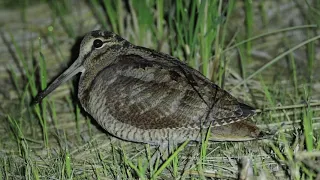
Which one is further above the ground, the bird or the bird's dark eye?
the bird's dark eye

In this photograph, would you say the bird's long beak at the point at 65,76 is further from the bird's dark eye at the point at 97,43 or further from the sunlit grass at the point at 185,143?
the bird's dark eye at the point at 97,43

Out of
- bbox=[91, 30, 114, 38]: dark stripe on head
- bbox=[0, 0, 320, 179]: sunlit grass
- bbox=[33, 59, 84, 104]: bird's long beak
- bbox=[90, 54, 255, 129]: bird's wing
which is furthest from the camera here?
bbox=[33, 59, 84, 104]: bird's long beak

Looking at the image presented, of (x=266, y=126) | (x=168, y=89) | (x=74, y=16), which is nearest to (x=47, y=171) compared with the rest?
(x=168, y=89)

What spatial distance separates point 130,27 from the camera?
636 centimetres

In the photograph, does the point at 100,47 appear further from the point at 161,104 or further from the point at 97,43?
the point at 161,104

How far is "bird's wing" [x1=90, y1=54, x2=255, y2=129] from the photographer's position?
4668mm

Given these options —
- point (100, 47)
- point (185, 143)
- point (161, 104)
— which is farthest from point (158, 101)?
point (100, 47)

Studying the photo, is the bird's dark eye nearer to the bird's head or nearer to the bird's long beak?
the bird's head

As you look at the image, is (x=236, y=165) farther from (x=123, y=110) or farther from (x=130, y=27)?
(x=130, y=27)

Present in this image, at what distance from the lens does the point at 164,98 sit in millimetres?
4730

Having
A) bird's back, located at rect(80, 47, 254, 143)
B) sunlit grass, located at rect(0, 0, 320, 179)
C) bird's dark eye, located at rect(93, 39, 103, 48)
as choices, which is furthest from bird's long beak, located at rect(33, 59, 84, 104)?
bird's back, located at rect(80, 47, 254, 143)

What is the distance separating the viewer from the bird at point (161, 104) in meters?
4.67

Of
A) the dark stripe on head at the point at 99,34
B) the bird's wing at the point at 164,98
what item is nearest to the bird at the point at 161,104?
the bird's wing at the point at 164,98

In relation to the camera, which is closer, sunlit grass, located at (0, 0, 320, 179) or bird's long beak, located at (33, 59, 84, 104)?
sunlit grass, located at (0, 0, 320, 179)
